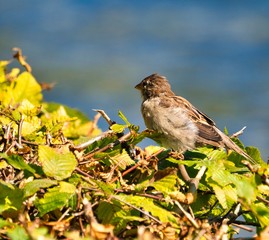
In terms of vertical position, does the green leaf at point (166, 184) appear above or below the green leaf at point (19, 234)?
above

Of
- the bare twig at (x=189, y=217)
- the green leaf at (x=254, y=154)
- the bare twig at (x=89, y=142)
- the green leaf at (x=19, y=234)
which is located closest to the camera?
the green leaf at (x=19, y=234)

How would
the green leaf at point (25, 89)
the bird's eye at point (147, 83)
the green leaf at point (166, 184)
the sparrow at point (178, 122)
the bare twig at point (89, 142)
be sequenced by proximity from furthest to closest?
the bird's eye at point (147, 83), the sparrow at point (178, 122), the green leaf at point (25, 89), the bare twig at point (89, 142), the green leaf at point (166, 184)

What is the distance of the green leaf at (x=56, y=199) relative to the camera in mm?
1176

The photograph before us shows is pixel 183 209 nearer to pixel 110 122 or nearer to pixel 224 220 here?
pixel 224 220

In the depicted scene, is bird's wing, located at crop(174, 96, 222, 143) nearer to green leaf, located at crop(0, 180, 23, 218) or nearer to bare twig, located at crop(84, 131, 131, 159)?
bare twig, located at crop(84, 131, 131, 159)


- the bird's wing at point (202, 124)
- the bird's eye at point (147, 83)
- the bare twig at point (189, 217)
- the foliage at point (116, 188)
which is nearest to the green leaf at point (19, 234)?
the foliage at point (116, 188)

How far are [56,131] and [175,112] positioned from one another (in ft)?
4.86

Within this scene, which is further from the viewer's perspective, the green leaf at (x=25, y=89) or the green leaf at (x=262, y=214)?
the green leaf at (x=25, y=89)

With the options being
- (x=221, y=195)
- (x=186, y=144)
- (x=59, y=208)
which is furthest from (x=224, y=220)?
(x=186, y=144)

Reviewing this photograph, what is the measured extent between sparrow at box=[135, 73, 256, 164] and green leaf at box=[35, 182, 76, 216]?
1530 mm

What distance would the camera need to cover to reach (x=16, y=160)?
1.24m

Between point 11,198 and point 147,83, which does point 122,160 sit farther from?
point 147,83

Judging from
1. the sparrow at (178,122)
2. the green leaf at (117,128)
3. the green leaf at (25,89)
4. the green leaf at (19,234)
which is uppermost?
the sparrow at (178,122)

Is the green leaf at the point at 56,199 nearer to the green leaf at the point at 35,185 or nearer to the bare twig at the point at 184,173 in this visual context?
the green leaf at the point at 35,185
